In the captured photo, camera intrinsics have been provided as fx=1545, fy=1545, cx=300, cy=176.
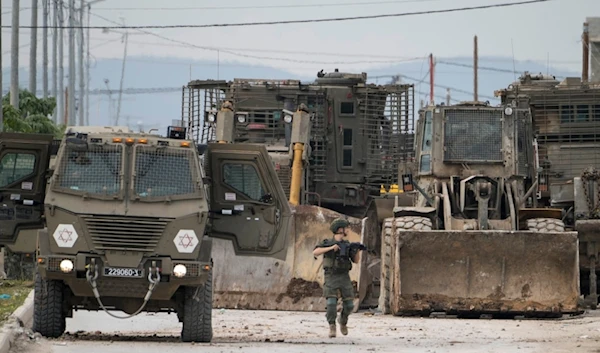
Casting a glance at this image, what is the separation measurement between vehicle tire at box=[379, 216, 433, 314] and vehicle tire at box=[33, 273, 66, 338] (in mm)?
5807

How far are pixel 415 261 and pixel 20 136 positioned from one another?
601 centimetres

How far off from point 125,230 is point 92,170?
816mm

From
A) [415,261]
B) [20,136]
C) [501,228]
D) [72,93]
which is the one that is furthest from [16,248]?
[72,93]

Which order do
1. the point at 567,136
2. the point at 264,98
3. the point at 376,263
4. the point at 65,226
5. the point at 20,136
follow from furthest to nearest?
the point at 264,98 < the point at 567,136 < the point at 376,263 < the point at 20,136 < the point at 65,226

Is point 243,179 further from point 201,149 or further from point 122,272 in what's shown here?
point 122,272

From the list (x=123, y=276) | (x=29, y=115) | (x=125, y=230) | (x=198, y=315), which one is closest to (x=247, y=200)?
(x=198, y=315)

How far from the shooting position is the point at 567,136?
25953 millimetres

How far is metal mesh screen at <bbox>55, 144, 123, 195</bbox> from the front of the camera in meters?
16.4

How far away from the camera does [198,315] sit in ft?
54.2

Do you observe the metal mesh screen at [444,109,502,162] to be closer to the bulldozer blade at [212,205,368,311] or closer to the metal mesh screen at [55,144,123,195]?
the bulldozer blade at [212,205,368,311]

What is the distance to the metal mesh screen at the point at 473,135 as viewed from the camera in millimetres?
22297

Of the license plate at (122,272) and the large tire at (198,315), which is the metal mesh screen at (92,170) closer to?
the license plate at (122,272)

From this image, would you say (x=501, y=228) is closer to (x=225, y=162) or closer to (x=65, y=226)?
(x=225, y=162)

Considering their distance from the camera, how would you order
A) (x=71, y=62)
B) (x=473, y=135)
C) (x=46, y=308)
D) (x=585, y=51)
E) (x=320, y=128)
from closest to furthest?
1. (x=46, y=308)
2. (x=473, y=135)
3. (x=320, y=128)
4. (x=585, y=51)
5. (x=71, y=62)
